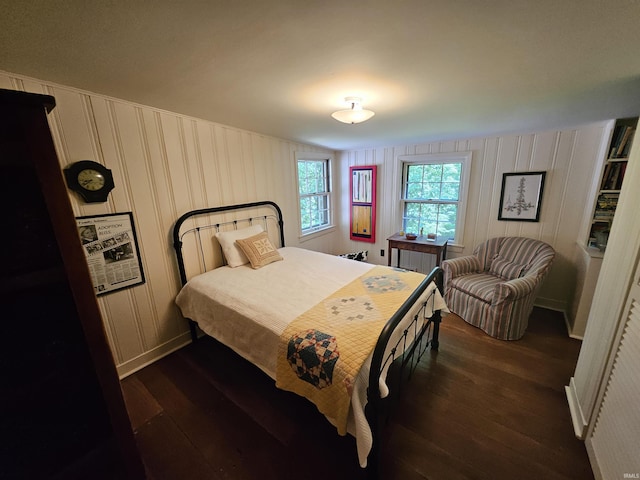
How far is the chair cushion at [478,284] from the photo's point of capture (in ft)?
8.39

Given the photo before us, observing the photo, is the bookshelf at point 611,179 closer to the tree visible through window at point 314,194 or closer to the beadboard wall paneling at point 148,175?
the tree visible through window at point 314,194

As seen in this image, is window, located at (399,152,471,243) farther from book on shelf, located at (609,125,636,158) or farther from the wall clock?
the wall clock

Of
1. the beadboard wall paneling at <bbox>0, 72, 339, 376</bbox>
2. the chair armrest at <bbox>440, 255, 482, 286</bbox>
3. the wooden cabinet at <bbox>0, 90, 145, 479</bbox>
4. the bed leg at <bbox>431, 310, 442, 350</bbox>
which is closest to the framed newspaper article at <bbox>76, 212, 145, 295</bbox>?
the beadboard wall paneling at <bbox>0, 72, 339, 376</bbox>

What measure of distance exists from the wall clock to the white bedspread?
1002 mm

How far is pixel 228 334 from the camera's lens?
186 centimetres

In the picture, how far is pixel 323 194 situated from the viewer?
4344mm

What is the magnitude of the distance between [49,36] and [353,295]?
216 centimetres

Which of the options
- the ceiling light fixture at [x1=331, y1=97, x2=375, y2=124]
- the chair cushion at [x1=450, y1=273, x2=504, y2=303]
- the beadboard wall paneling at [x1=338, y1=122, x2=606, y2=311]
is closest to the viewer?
the ceiling light fixture at [x1=331, y1=97, x2=375, y2=124]

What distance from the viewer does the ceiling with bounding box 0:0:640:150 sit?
2.95ft

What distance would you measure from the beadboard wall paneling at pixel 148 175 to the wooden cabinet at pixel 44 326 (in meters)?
1.16

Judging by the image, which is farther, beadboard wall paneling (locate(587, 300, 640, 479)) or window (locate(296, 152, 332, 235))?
window (locate(296, 152, 332, 235))

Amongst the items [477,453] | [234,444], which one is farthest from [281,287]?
[477,453]

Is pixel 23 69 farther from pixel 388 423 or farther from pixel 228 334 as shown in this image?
pixel 388 423

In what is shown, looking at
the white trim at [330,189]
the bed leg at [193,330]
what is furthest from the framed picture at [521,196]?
the bed leg at [193,330]
